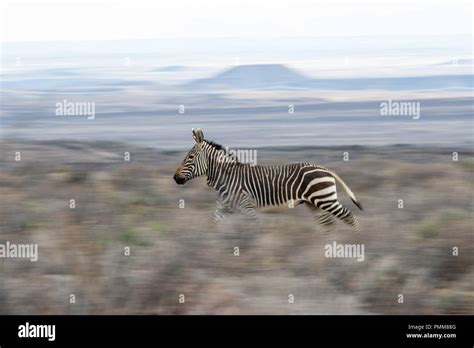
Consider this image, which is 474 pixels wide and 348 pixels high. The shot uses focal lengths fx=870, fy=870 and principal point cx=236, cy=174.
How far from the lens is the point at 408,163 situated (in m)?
11.2

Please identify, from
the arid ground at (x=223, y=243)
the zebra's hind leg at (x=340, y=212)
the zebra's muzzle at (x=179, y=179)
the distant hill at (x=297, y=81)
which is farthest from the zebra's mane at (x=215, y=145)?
the distant hill at (x=297, y=81)

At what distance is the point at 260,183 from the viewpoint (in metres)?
9.57

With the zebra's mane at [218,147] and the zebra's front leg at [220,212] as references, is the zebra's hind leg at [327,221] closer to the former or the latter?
the zebra's front leg at [220,212]

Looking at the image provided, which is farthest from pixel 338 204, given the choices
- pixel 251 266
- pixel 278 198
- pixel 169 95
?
pixel 169 95

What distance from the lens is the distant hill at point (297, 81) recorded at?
10852 millimetres

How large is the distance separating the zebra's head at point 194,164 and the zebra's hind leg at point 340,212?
139 centimetres

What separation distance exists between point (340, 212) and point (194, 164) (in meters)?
1.69

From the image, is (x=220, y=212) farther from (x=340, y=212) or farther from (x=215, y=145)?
(x=340, y=212)

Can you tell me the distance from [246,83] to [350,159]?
5.31ft

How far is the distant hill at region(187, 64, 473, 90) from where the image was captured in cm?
1085

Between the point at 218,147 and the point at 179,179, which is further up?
the point at 218,147

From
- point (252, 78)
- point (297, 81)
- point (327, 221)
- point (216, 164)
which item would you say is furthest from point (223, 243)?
point (297, 81)

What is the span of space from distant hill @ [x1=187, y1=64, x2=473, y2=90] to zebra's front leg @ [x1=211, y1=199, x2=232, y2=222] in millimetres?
1986

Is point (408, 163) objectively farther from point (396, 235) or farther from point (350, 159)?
point (396, 235)
